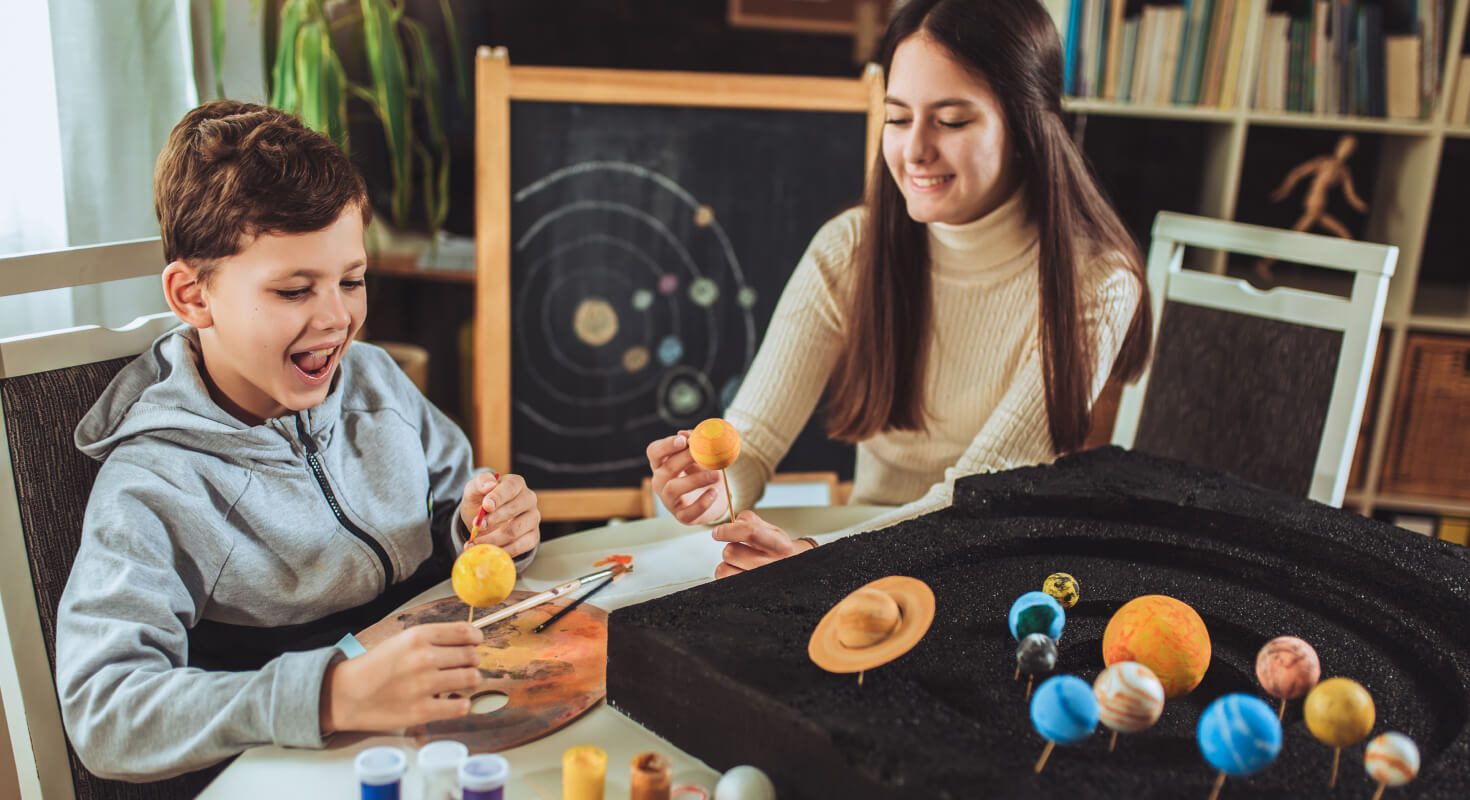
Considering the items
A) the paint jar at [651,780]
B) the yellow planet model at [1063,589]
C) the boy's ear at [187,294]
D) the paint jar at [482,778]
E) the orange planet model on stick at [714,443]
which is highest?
the boy's ear at [187,294]

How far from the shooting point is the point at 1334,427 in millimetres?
1845

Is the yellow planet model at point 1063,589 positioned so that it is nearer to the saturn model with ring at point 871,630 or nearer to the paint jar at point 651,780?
the saturn model with ring at point 871,630

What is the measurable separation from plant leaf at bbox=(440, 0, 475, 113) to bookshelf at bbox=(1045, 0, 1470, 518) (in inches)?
58.0

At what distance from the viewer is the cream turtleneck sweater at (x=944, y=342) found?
1716 millimetres

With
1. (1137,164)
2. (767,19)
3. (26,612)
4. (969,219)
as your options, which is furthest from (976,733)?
(767,19)

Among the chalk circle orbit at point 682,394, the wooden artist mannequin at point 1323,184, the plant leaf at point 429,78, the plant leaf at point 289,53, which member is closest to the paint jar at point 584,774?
the chalk circle orbit at point 682,394

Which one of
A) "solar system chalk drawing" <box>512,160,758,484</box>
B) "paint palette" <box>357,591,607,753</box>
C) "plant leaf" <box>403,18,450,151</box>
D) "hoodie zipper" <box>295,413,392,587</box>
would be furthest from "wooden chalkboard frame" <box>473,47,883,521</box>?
"paint palette" <box>357,591,607,753</box>

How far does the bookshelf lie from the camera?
2.66 meters

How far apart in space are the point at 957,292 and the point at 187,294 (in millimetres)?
1145

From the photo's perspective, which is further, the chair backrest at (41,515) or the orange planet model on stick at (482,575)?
the chair backrest at (41,515)

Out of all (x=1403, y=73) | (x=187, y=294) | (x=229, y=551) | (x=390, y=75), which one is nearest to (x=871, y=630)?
(x=229, y=551)

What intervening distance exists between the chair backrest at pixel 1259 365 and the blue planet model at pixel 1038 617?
1082 mm

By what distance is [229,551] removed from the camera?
3.65ft

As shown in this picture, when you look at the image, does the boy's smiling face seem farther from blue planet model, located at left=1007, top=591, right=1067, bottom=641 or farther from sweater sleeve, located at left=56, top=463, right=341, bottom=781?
blue planet model, located at left=1007, top=591, right=1067, bottom=641
